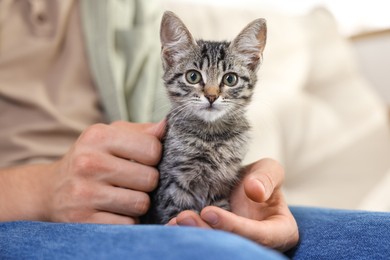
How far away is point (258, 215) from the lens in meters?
0.90

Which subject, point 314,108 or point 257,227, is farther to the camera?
point 314,108

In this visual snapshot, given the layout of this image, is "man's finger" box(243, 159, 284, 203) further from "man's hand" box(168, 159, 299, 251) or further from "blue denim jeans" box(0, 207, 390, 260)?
"blue denim jeans" box(0, 207, 390, 260)

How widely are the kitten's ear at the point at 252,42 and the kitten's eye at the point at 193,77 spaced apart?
8cm

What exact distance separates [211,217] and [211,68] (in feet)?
0.85

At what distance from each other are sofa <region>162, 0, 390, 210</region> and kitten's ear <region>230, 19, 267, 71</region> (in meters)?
0.69

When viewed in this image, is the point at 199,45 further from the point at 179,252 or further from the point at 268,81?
the point at 268,81

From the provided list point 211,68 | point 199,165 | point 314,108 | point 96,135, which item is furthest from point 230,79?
point 314,108

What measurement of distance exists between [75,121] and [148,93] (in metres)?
0.20

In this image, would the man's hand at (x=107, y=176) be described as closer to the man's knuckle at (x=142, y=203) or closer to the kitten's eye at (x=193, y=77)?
the man's knuckle at (x=142, y=203)

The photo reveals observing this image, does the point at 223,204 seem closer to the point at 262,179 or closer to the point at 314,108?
the point at 262,179

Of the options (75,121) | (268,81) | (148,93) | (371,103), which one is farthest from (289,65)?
(75,121)

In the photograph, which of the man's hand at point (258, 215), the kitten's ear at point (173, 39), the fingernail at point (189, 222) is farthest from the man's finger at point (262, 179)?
the kitten's ear at point (173, 39)

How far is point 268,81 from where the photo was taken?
182 cm

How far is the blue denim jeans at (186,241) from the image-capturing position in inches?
22.9
